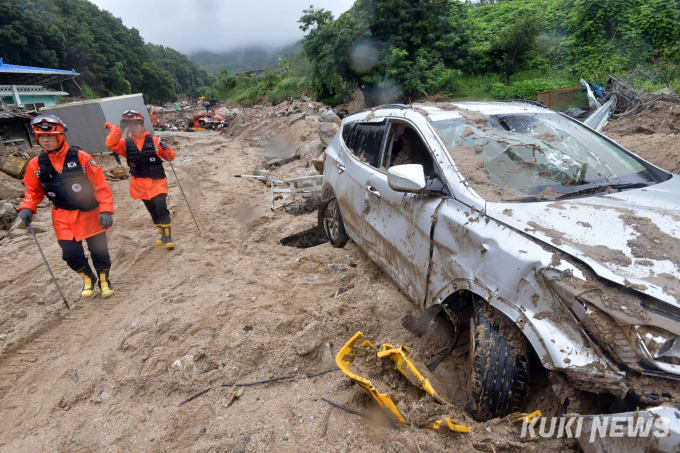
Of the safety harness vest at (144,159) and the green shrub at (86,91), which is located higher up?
the green shrub at (86,91)

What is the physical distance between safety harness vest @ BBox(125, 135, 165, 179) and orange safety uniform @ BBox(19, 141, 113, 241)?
101 cm

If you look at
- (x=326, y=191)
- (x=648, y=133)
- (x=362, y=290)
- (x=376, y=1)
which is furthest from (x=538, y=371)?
(x=376, y=1)

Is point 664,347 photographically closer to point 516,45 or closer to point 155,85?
point 516,45

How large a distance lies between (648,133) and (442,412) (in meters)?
7.92

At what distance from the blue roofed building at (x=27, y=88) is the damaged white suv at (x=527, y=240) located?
1056 inches

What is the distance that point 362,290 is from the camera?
11.6ft

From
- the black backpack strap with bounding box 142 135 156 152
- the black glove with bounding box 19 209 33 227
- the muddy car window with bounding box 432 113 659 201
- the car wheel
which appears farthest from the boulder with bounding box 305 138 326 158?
the muddy car window with bounding box 432 113 659 201

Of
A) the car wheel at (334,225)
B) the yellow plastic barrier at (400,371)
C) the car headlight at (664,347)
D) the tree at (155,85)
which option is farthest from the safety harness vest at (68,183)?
the tree at (155,85)

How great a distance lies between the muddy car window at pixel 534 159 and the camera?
7.77ft

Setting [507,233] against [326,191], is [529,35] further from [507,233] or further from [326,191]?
[507,233]

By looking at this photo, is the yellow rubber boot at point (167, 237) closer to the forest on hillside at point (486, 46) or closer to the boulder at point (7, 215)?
the boulder at point (7, 215)

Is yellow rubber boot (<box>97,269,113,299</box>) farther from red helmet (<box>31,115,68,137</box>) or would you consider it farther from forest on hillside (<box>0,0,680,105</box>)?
forest on hillside (<box>0,0,680,105</box>)

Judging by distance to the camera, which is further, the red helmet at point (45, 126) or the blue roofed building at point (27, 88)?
the blue roofed building at point (27, 88)

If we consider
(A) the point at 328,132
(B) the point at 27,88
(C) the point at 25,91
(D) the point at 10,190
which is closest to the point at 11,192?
(D) the point at 10,190
